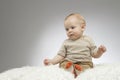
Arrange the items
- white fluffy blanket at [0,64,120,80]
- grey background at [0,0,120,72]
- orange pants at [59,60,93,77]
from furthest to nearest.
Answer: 1. grey background at [0,0,120,72]
2. orange pants at [59,60,93,77]
3. white fluffy blanket at [0,64,120,80]

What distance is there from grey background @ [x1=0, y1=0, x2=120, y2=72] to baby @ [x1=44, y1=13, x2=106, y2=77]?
53cm

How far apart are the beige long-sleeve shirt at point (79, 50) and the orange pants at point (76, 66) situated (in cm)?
2

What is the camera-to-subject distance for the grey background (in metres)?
1.50

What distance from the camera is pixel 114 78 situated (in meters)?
0.68

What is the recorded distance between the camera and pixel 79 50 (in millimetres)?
928

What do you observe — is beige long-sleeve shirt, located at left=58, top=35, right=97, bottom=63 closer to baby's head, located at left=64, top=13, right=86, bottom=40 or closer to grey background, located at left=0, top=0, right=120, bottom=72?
baby's head, located at left=64, top=13, right=86, bottom=40

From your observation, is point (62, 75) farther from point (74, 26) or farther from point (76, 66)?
point (74, 26)

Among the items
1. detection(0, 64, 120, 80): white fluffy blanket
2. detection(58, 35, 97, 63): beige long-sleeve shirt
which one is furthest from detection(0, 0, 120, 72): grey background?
detection(0, 64, 120, 80): white fluffy blanket

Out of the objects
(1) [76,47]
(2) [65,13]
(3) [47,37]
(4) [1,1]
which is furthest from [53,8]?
(1) [76,47]

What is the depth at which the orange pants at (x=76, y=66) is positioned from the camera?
88 centimetres

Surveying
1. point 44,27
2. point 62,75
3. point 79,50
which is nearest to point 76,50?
point 79,50

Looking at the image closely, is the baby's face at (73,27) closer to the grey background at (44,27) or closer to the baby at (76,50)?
the baby at (76,50)

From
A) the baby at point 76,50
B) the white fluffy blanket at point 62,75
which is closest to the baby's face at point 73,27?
the baby at point 76,50

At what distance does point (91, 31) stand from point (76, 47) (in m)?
0.60
